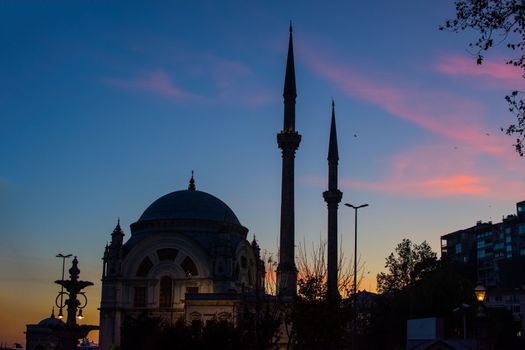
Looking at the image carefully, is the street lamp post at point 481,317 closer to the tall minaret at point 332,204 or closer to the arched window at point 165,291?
the tall minaret at point 332,204

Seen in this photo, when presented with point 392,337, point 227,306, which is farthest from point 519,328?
point 227,306

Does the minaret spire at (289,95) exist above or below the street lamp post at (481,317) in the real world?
above

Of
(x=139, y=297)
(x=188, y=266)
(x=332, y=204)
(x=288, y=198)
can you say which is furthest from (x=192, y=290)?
(x=288, y=198)

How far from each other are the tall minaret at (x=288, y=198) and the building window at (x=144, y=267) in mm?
15009

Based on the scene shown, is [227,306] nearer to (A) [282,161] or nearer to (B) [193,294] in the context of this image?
(B) [193,294]

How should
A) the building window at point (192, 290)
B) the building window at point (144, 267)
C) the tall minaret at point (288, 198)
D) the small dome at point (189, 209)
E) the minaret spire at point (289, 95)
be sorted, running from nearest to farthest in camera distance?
the tall minaret at point (288, 198)
the minaret spire at point (289, 95)
the building window at point (192, 290)
the building window at point (144, 267)
the small dome at point (189, 209)

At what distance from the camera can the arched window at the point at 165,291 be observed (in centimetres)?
6066

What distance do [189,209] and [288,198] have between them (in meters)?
17.6

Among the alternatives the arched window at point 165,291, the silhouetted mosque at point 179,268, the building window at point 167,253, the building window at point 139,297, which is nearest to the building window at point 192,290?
the silhouetted mosque at point 179,268

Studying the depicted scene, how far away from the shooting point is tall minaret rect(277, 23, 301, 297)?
50.2 meters

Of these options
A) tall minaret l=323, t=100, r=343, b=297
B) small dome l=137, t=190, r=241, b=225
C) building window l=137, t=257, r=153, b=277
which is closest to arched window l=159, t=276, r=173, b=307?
building window l=137, t=257, r=153, b=277

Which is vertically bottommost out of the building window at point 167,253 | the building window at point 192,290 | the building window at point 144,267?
the building window at point 192,290

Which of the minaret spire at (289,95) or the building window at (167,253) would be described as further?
the building window at (167,253)

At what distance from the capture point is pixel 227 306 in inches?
2190
